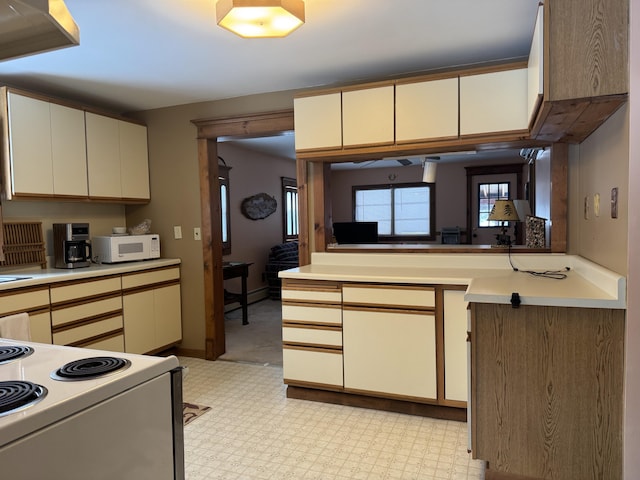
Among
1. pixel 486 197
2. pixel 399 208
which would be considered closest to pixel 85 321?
pixel 399 208

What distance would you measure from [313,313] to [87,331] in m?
1.69

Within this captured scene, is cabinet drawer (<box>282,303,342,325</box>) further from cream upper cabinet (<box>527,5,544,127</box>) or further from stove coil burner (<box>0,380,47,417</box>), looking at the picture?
stove coil burner (<box>0,380,47,417</box>)

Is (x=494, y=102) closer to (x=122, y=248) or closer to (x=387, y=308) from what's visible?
(x=387, y=308)

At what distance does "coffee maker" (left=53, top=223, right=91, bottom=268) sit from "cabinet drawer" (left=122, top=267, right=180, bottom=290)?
0.35 metres

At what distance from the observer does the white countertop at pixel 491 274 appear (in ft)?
5.98

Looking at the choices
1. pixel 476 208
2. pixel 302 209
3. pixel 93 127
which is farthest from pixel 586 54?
pixel 476 208

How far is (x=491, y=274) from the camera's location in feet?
9.18

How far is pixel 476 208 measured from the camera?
825 cm

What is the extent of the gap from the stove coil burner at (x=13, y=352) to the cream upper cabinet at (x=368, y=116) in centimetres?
232

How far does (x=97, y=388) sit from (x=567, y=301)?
173cm

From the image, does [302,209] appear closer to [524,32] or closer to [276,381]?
[276,381]

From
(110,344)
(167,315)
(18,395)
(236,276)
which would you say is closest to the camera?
(18,395)

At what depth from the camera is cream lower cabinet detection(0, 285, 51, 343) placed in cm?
266

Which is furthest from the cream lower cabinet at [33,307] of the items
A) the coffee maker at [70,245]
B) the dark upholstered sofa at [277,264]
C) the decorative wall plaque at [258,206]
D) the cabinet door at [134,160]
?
the dark upholstered sofa at [277,264]
